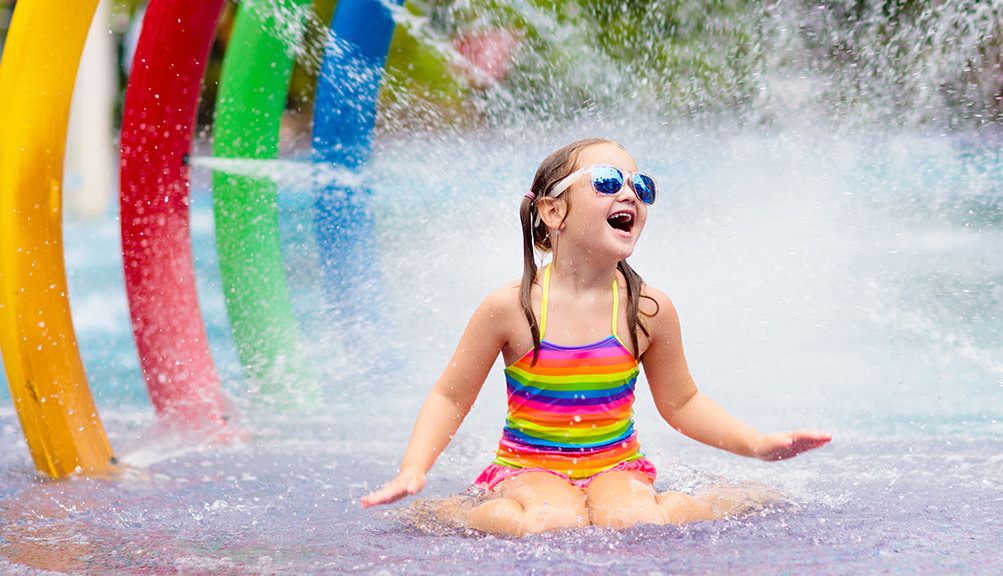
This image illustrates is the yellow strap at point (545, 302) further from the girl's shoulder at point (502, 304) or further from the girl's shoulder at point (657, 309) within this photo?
the girl's shoulder at point (657, 309)

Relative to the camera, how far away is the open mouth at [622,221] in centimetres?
283

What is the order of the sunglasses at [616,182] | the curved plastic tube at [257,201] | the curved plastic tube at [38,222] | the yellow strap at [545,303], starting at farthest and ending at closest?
the curved plastic tube at [257,201]
the curved plastic tube at [38,222]
the yellow strap at [545,303]
the sunglasses at [616,182]

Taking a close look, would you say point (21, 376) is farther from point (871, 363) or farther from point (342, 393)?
point (871, 363)

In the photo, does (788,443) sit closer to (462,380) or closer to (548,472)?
(548,472)

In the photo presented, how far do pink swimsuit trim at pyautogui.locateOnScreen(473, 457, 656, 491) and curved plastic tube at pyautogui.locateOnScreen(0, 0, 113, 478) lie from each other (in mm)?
1606

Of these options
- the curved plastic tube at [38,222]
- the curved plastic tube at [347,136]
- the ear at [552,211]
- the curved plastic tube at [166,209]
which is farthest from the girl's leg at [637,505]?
the curved plastic tube at [347,136]

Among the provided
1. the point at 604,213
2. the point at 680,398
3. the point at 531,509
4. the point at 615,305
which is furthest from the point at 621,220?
the point at 531,509

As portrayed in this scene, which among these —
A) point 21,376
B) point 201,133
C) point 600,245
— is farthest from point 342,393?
point 201,133

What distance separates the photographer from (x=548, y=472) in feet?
9.27

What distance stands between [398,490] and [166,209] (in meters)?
2.29

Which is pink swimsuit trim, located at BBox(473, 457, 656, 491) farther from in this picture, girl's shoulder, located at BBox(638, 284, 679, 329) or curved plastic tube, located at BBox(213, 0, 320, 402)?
curved plastic tube, located at BBox(213, 0, 320, 402)

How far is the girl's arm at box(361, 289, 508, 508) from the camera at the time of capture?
9.35ft

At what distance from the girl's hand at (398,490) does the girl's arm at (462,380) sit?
218 mm

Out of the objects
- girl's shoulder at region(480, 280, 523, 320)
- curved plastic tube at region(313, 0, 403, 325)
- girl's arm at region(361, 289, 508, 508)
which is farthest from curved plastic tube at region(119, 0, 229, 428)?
girl's shoulder at region(480, 280, 523, 320)
